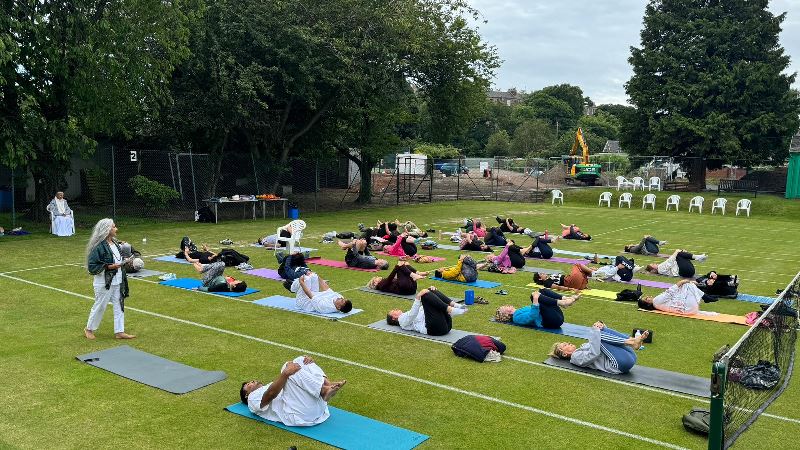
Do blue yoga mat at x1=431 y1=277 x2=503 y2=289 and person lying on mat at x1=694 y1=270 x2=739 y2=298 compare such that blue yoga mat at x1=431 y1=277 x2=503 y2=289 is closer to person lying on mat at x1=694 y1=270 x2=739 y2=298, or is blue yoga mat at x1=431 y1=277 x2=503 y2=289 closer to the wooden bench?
person lying on mat at x1=694 y1=270 x2=739 y2=298

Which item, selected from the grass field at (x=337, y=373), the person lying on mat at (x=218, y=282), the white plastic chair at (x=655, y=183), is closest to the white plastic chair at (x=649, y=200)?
the white plastic chair at (x=655, y=183)

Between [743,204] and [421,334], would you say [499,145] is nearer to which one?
[743,204]

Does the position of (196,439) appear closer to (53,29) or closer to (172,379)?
(172,379)

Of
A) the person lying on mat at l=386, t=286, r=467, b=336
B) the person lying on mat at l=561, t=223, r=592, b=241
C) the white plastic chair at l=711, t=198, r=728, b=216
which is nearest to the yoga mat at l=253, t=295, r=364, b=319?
the person lying on mat at l=386, t=286, r=467, b=336

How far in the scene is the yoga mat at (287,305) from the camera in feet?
39.9

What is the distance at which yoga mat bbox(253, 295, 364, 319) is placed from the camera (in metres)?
12.2

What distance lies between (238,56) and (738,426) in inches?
1038

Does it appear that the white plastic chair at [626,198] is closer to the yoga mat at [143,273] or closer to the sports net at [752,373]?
the sports net at [752,373]

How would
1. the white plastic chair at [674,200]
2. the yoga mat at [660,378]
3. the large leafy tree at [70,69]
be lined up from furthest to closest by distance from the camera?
the white plastic chair at [674,200] → the large leafy tree at [70,69] → the yoga mat at [660,378]

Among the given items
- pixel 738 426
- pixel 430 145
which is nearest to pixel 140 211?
pixel 738 426

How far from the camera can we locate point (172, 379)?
336 inches

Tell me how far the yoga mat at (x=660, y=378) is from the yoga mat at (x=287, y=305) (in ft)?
14.1

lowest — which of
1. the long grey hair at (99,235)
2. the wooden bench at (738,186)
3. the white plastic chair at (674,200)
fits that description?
the white plastic chair at (674,200)

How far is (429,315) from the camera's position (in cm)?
1081
